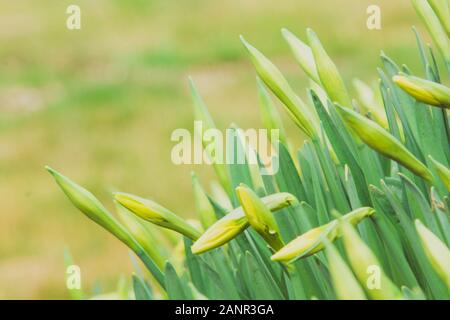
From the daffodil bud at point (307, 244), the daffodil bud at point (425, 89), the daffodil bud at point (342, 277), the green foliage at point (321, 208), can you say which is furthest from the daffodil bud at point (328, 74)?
the daffodil bud at point (342, 277)

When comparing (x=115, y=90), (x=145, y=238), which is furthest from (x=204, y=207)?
(x=115, y=90)

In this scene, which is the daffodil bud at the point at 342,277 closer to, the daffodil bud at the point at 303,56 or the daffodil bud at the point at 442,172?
the daffodil bud at the point at 442,172

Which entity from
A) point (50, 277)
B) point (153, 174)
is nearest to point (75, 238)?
point (50, 277)

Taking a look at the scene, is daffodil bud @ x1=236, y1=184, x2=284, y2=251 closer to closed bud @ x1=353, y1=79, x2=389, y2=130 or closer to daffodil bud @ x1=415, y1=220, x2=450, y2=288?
daffodil bud @ x1=415, y1=220, x2=450, y2=288

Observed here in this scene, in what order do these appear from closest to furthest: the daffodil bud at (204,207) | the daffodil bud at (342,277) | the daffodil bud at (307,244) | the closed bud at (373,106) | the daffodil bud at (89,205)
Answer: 1. the daffodil bud at (342,277)
2. the daffodil bud at (307,244)
3. the daffodil bud at (89,205)
4. the daffodil bud at (204,207)
5. the closed bud at (373,106)

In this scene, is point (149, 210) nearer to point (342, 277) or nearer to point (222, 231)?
point (222, 231)

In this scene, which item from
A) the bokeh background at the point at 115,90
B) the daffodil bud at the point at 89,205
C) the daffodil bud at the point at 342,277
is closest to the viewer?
the daffodil bud at the point at 342,277
